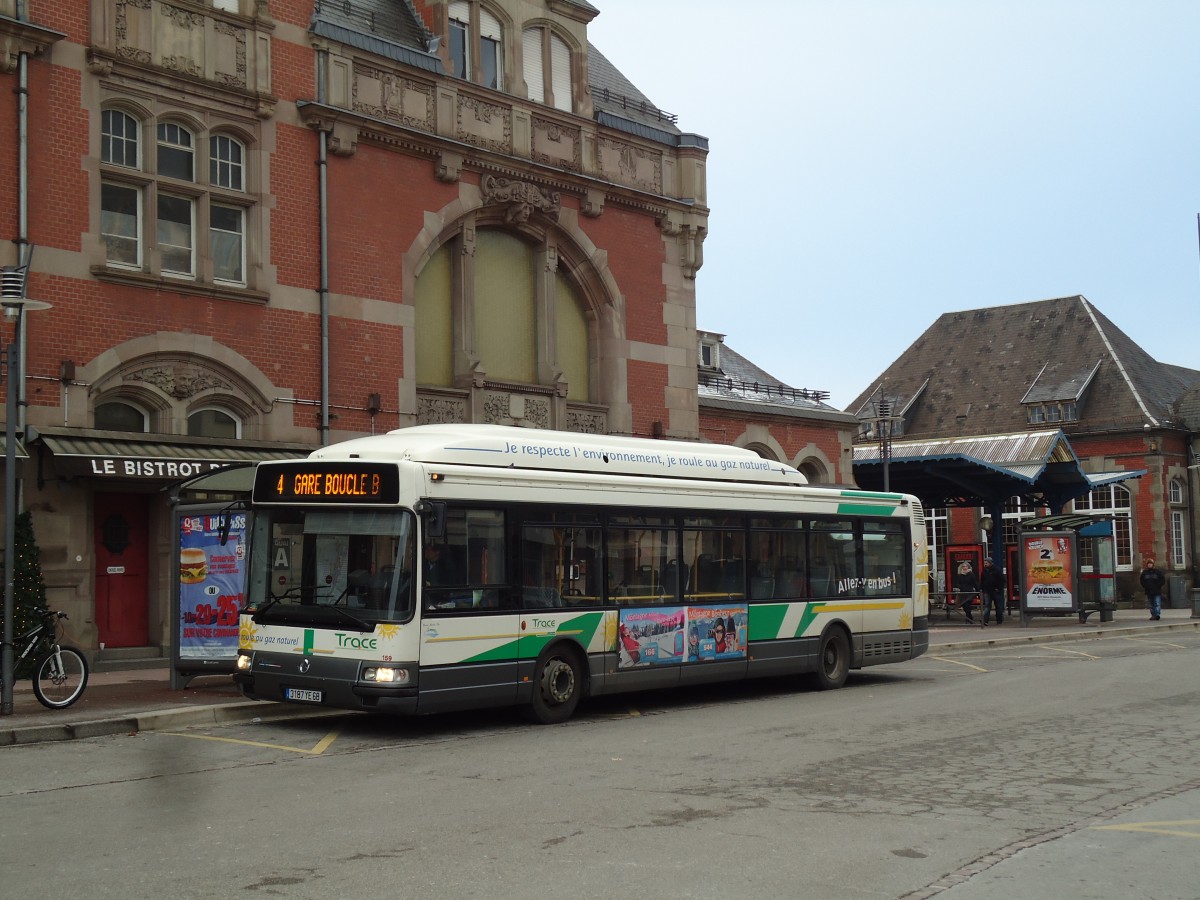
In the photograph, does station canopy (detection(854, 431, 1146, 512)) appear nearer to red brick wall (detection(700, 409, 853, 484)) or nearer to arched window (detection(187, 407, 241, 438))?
red brick wall (detection(700, 409, 853, 484))

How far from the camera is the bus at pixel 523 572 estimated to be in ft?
43.0

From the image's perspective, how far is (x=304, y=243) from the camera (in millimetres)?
22250

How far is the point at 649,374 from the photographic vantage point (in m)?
28.2

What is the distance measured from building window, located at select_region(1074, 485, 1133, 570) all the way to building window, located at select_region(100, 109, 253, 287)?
4308cm

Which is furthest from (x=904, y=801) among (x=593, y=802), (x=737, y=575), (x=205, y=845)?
(x=737, y=575)

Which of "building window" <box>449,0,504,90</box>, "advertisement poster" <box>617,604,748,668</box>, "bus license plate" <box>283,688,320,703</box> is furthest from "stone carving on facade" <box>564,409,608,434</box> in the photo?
"bus license plate" <box>283,688,320,703</box>

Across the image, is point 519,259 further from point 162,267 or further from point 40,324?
point 40,324

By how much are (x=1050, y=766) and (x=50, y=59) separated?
15.8 metres

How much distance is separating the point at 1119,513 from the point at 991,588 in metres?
24.1

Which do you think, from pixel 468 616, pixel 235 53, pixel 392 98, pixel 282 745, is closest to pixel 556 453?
pixel 468 616

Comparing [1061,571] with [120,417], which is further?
[1061,571]

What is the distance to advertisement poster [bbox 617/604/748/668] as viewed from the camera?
50.8 feet

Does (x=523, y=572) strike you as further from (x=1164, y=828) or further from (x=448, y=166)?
(x=448, y=166)

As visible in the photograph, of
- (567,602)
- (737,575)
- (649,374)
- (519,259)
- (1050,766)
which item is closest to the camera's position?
(1050,766)
